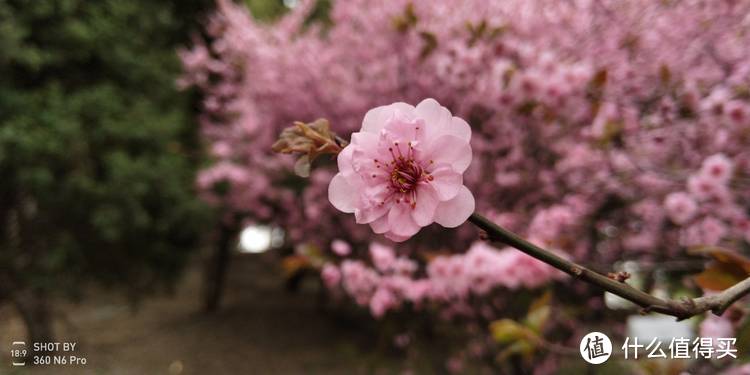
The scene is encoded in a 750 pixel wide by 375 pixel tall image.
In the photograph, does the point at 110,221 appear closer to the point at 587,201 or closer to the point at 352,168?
the point at 587,201

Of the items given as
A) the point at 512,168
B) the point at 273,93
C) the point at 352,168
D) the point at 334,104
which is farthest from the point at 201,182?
the point at 352,168

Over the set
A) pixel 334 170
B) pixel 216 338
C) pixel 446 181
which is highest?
pixel 334 170

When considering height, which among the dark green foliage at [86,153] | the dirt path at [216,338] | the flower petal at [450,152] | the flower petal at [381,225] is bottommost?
the dirt path at [216,338]

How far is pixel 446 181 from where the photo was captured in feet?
1.53

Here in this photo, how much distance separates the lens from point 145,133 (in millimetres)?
3553

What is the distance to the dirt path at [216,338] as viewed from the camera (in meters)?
3.75

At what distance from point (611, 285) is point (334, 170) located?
3.03 m

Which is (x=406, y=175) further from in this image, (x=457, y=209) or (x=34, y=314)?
(x=34, y=314)

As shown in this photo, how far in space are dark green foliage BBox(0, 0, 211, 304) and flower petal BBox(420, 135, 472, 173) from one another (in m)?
3.25

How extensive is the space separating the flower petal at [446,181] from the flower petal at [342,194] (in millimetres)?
84

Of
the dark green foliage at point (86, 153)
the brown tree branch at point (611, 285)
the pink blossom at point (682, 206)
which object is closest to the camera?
the brown tree branch at point (611, 285)

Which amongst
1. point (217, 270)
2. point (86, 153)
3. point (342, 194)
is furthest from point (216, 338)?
point (342, 194)

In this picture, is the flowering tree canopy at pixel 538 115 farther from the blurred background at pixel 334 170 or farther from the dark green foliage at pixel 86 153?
the dark green foliage at pixel 86 153

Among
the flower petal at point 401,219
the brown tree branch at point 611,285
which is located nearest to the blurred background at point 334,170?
the flower petal at point 401,219
